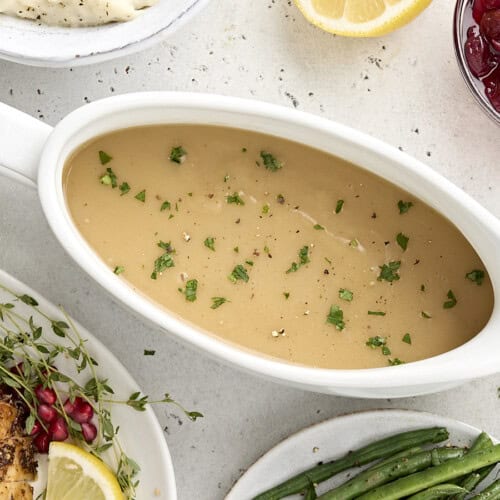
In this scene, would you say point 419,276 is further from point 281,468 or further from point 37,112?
point 37,112

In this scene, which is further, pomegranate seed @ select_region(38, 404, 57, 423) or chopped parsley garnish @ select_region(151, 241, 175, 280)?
pomegranate seed @ select_region(38, 404, 57, 423)

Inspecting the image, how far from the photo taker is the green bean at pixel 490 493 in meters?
1.98

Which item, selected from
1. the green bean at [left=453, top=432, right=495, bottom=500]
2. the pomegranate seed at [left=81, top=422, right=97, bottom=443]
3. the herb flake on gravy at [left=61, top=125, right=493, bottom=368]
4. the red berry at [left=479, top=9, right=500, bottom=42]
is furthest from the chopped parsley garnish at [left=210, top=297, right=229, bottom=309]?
the red berry at [left=479, top=9, right=500, bottom=42]

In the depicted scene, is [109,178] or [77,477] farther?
[77,477]

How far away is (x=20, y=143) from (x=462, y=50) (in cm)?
95

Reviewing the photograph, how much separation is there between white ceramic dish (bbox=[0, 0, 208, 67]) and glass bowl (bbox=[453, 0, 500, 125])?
0.54m

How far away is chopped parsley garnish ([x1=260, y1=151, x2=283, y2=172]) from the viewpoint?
71.4 inches

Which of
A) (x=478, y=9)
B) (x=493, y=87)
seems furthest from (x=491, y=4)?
(x=493, y=87)

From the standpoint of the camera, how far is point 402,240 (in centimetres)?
184

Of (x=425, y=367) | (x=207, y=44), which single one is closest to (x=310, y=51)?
(x=207, y=44)

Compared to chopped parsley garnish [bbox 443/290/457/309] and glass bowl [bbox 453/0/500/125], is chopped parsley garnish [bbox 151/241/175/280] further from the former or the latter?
glass bowl [bbox 453/0/500/125]

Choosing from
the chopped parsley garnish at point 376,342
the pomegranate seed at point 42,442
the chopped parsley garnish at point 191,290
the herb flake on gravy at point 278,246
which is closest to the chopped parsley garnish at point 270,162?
the herb flake on gravy at point 278,246

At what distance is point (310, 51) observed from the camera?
2.03 meters

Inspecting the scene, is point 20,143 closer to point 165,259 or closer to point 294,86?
point 165,259
